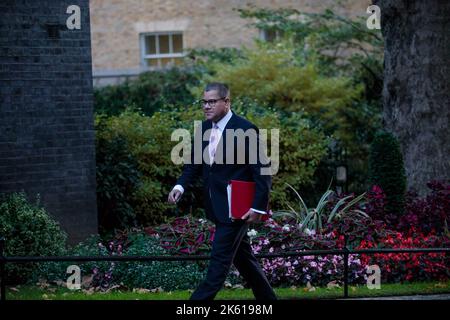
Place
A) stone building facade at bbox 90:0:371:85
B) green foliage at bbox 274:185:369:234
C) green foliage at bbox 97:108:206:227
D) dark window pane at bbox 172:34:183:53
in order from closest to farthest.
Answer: green foliage at bbox 274:185:369:234 → green foliage at bbox 97:108:206:227 → stone building facade at bbox 90:0:371:85 → dark window pane at bbox 172:34:183:53

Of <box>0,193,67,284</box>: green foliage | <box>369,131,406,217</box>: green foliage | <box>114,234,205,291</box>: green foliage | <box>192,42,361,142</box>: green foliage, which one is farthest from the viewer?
<box>192,42,361,142</box>: green foliage

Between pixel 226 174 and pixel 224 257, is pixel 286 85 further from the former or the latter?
pixel 224 257

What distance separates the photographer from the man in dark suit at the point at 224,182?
25.5ft

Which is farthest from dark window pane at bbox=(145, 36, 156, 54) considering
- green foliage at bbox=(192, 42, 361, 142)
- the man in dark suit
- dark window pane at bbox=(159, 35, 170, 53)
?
Answer: the man in dark suit

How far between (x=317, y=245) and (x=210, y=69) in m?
8.35

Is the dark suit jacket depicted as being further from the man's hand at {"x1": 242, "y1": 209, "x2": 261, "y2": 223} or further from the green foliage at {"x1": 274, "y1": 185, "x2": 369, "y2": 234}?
the green foliage at {"x1": 274, "y1": 185, "x2": 369, "y2": 234}

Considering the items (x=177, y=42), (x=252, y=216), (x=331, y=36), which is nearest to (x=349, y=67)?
(x=331, y=36)

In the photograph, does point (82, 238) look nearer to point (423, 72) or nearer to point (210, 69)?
point (423, 72)

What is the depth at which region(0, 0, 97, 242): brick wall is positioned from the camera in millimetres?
11203

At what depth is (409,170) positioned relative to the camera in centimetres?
1350

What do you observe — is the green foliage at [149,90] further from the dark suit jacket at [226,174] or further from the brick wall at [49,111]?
the dark suit jacket at [226,174]

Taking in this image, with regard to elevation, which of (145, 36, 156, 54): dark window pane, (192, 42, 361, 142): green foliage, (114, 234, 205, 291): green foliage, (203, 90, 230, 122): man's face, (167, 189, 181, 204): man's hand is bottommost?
(114, 234, 205, 291): green foliage

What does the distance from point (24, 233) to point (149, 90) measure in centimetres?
1060

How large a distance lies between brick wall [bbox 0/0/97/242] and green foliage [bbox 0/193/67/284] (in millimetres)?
473
